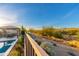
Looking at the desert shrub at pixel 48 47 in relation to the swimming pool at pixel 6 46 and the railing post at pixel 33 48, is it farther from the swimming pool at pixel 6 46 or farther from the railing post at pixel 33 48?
the swimming pool at pixel 6 46

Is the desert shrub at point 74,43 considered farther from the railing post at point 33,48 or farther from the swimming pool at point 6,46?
the swimming pool at point 6,46

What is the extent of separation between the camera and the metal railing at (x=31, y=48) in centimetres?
134

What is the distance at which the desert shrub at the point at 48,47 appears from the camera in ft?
4.40

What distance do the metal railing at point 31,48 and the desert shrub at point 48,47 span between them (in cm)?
3

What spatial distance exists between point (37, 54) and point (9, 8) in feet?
1.61

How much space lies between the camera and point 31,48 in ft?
4.47

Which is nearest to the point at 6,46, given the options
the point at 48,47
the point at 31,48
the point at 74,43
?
the point at 31,48

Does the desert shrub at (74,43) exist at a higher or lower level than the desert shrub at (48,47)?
higher

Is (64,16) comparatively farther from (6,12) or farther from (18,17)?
(6,12)

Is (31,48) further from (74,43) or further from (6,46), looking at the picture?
(74,43)

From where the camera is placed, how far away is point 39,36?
1.38 metres

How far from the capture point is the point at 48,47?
135 cm

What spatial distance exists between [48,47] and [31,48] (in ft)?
0.51

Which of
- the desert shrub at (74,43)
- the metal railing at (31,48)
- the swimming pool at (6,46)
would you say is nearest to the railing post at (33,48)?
the metal railing at (31,48)
